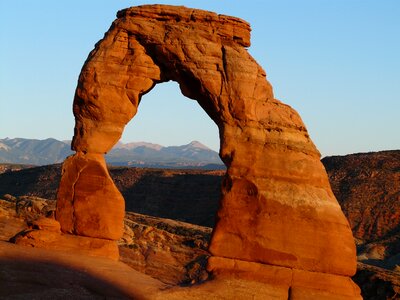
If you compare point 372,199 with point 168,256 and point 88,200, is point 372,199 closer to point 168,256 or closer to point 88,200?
point 168,256

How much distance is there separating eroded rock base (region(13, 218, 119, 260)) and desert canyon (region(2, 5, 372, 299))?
34 mm

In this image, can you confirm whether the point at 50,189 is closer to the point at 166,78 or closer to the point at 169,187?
the point at 169,187

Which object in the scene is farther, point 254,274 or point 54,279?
point 254,274

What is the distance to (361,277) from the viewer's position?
1357 inches

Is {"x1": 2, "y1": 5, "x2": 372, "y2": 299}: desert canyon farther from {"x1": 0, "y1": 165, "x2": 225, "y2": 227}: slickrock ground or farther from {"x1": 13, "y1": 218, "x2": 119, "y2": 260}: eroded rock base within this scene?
{"x1": 0, "y1": 165, "x2": 225, "y2": 227}: slickrock ground

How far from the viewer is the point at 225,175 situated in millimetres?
20844

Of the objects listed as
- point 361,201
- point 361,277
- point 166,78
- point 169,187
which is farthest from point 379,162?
point 166,78

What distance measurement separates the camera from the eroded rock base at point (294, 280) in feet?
63.3

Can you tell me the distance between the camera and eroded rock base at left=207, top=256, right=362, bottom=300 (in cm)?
1930

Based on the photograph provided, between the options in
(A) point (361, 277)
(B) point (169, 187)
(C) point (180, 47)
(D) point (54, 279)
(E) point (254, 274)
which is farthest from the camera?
(B) point (169, 187)

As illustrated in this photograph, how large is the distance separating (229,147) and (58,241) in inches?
255

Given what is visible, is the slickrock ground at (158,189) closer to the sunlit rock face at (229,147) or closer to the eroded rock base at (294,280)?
the sunlit rock face at (229,147)

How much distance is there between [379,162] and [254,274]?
46410 millimetres

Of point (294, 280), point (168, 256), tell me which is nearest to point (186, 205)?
point (168, 256)
